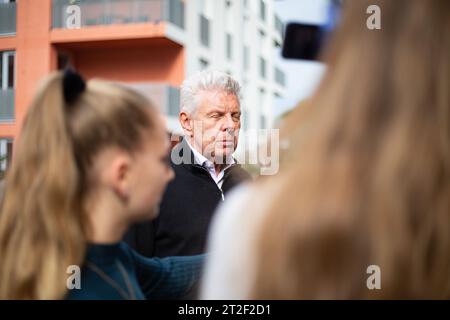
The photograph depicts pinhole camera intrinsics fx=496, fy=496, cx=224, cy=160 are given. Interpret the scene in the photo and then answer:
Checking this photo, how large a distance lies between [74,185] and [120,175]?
0.21 ft

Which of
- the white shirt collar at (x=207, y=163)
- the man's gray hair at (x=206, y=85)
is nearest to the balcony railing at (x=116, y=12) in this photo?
the man's gray hair at (x=206, y=85)

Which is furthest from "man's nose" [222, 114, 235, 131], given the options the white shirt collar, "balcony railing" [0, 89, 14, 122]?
"balcony railing" [0, 89, 14, 122]

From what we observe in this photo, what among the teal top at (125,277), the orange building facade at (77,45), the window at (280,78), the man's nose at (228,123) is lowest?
the teal top at (125,277)

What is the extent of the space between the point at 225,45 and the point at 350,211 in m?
2.27

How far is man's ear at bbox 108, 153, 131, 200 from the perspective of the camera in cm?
71

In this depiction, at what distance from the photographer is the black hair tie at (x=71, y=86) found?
70 cm

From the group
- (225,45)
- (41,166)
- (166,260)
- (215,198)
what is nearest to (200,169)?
(215,198)

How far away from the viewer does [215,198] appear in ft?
4.93

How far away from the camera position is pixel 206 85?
162cm

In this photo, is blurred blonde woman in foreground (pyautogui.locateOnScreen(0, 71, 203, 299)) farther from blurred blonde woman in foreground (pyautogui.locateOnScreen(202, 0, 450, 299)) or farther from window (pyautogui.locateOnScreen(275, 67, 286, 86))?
window (pyautogui.locateOnScreen(275, 67, 286, 86))

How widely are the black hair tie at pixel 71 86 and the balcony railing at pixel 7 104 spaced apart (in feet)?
1.38

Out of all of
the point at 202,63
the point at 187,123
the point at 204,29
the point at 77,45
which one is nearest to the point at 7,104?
the point at 77,45

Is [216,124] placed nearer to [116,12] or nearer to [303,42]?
[116,12]

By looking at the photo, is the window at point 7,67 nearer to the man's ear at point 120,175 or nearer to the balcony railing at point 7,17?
the balcony railing at point 7,17
